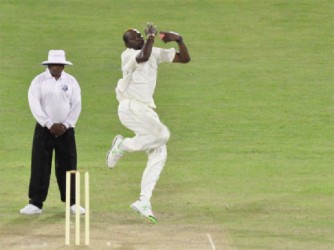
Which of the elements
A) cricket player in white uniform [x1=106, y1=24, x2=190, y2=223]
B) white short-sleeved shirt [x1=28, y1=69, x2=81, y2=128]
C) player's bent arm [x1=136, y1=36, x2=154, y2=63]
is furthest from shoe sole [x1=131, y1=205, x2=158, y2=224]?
player's bent arm [x1=136, y1=36, x2=154, y2=63]

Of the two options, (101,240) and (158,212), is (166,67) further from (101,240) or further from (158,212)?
(101,240)

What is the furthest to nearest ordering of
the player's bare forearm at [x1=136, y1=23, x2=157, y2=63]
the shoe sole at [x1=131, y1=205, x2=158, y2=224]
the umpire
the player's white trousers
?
the umpire
the player's white trousers
the shoe sole at [x1=131, y1=205, x2=158, y2=224]
the player's bare forearm at [x1=136, y1=23, x2=157, y2=63]

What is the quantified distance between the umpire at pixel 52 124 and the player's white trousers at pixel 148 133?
2.39 ft

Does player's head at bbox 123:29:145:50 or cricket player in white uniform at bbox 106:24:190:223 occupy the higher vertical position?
player's head at bbox 123:29:145:50

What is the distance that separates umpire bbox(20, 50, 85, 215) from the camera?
61.1ft

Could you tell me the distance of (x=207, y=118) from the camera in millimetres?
26859

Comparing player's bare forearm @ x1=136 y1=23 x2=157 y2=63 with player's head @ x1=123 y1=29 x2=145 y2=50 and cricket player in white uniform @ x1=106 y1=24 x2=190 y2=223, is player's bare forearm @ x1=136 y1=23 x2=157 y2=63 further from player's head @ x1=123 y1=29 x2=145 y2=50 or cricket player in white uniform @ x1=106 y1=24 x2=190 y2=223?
player's head @ x1=123 y1=29 x2=145 y2=50

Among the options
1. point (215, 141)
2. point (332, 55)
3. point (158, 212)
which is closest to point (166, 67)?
point (332, 55)

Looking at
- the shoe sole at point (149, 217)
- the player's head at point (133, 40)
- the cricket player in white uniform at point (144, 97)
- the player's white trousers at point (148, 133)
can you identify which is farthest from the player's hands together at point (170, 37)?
the shoe sole at point (149, 217)

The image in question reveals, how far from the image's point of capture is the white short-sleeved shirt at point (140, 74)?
1819 centimetres

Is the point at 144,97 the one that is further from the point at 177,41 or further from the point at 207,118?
the point at 207,118

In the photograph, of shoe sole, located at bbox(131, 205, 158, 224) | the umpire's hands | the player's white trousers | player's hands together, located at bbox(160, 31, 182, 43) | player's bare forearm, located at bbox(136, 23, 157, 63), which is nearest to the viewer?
player's bare forearm, located at bbox(136, 23, 157, 63)

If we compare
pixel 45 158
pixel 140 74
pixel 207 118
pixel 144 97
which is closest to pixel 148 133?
pixel 144 97

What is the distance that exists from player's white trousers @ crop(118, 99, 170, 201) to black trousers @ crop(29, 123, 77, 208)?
823mm
